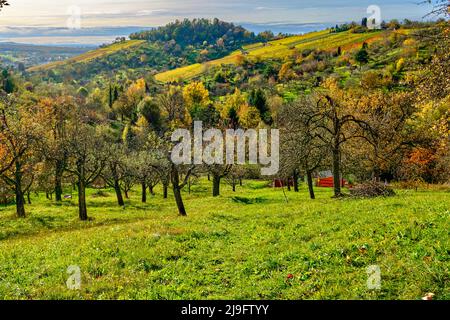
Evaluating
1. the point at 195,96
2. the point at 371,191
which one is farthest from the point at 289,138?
the point at 195,96

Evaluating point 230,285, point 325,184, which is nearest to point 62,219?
point 230,285

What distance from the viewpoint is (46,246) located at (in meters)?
20.2

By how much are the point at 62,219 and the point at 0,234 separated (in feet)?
29.0

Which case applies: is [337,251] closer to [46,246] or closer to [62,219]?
[46,246]

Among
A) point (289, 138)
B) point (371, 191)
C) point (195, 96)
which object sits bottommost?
point (371, 191)

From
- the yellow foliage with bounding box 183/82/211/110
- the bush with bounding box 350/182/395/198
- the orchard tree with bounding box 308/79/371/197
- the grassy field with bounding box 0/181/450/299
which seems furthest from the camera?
the yellow foliage with bounding box 183/82/211/110

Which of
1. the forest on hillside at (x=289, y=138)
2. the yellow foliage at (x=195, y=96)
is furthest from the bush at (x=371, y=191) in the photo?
the yellow foliage at (x=195, y=96)

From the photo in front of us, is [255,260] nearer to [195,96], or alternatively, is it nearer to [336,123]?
[336,123]

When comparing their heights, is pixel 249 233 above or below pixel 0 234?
above

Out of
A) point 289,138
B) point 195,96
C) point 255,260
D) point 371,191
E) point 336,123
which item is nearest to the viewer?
point 255,260

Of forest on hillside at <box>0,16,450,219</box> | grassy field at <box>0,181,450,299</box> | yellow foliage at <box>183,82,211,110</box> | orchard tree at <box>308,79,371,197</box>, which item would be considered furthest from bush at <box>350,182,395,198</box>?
yellow foliage at <box>183,82,211,110</box>

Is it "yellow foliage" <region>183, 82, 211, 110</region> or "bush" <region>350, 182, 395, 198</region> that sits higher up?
"yellow foliage" <region>183, 82, 211, 110</region>

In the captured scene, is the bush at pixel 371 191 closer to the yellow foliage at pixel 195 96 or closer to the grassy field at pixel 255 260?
the grassy field at pixel 255 260

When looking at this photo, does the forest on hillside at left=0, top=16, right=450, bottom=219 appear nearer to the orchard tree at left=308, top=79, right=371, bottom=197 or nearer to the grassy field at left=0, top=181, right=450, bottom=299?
the orchard tree at left=308, top=79, right=371, bottom=197
